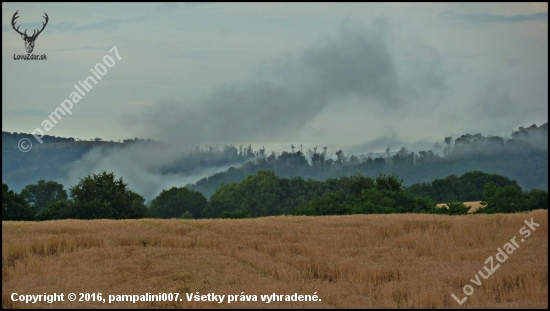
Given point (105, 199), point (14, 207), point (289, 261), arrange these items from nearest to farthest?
point (289, 261) → point (14, 207) → point (105, 199)

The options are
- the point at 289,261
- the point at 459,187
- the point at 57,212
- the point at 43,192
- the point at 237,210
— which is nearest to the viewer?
the point at 289,261

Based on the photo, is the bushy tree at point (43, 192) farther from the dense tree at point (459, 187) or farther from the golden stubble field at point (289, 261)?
the golden stubble field at point (289, 261)

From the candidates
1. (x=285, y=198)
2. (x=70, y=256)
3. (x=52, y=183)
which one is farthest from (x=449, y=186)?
A: (x=70, y=256)

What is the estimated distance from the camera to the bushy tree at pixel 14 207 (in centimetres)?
4931

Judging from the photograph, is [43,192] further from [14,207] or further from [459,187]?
[459,187]

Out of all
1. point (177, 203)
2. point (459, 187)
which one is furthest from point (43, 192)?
point (459, 187)

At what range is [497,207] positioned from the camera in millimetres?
55750

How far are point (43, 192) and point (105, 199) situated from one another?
42.0 metres

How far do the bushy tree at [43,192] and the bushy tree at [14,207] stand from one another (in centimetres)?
4040

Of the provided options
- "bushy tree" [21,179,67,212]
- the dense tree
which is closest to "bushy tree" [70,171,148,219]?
"bushy tree" [21,179,67,212]

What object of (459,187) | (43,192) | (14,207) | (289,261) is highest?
(43,192)

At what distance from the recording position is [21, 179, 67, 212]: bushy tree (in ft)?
295

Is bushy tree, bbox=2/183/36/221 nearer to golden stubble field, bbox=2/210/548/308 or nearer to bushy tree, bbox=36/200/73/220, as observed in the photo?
bushy tree, bbox=36/200/73/220

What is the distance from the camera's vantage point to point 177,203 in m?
90.8
